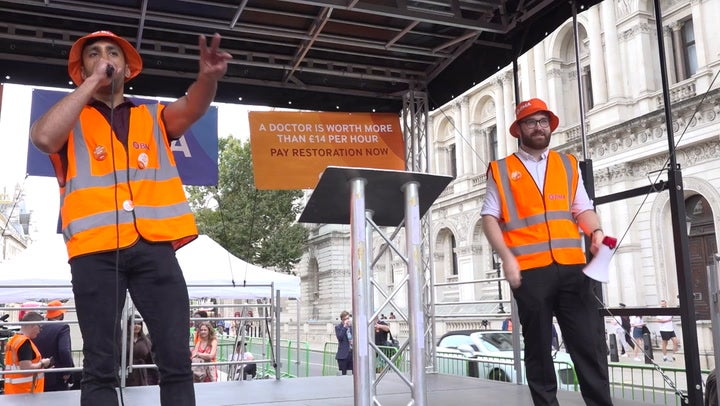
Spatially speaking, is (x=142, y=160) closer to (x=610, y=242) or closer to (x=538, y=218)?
(x=538, y=218)

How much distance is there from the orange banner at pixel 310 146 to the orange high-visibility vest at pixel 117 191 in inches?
240

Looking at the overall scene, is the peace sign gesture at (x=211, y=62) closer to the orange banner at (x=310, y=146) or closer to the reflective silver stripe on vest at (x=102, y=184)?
the reflective silver stripe on vest at (x=102, y=184)

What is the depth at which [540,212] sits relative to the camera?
11.6 feet

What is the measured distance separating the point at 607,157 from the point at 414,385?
23222 millimetres

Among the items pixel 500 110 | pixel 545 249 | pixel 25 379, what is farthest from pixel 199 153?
pixel 500 110

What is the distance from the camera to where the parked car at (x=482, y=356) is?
1032 cm

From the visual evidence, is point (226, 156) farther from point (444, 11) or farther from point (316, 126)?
point (444, 11)

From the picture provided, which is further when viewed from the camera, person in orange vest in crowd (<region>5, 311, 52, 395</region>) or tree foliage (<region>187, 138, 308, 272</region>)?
tree foliage (<region>187, 138, 308, 272</region>)

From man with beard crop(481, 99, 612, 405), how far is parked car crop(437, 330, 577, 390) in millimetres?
6664

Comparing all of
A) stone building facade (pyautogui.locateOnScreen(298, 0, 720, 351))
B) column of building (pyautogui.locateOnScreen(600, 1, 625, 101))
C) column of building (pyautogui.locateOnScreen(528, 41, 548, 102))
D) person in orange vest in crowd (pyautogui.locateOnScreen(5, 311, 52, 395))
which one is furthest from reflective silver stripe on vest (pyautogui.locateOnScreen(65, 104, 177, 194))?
Answer: column of building (pyautogui.locateOnScreen(528, 41, 548, 102))

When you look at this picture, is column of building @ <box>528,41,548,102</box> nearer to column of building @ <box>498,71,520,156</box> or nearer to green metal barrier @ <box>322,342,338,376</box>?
column of building @ <box>498,71,520,156</box>

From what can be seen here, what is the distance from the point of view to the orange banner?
8781mm

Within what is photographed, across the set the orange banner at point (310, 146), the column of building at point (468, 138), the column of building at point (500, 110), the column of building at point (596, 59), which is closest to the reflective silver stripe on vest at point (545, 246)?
the orange banner at point (310, 146)

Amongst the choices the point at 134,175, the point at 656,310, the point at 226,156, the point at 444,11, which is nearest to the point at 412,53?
the point at 444,11
